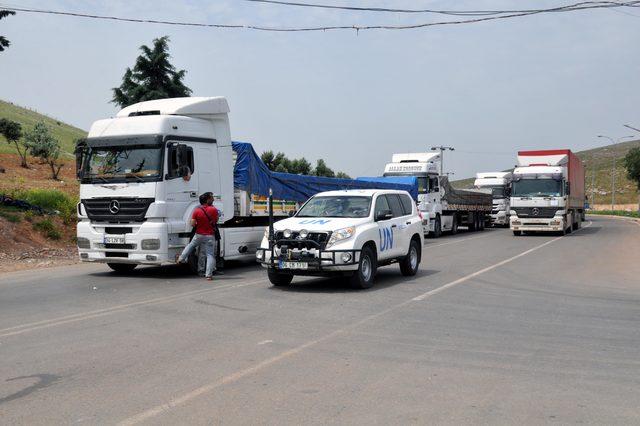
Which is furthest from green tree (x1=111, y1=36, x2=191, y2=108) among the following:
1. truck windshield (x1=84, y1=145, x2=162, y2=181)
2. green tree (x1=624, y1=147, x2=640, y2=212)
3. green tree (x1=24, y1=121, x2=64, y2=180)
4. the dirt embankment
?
green tree (x1=624, y1=147, x2=640, y2=212)

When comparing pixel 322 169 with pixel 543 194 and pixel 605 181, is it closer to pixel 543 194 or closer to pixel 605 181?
pixel 543 194

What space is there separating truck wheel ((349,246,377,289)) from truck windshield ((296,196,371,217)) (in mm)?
812

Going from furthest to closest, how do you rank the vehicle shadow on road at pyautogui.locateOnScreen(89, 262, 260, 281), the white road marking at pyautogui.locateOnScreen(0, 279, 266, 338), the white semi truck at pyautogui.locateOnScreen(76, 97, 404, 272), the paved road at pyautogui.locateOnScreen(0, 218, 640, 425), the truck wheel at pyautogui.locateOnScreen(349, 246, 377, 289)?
the vehicle shadow on road at pyautogui.locateOnScreen(89, 262, 260, 281) < the white semi truck at pyautogui.locateOnScreen(76, 97, 404, 272) < the truck wheel at pyautogui.locateOnScreen(349, 246, 377, 289) < the white road marking at pyautogui.locateOnScreen(0, 279, 266, 338) < the paved road at pyautogui.locateOnScreen(0, 218, 640, 425)

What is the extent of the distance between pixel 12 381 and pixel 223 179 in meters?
9.56

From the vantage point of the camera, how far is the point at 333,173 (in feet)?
193

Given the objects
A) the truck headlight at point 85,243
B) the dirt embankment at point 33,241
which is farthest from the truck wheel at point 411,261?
the dirt embankment at point 33,241

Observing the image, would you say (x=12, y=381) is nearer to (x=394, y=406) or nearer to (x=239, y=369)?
(x=239, y=369)

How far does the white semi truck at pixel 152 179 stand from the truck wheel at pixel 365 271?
4103 mm

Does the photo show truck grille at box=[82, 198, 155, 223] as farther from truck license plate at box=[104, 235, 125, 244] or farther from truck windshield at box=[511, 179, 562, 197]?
truck windshield at box=[511, 179, 562, 197]

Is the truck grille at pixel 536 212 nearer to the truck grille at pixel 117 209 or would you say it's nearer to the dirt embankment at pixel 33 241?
the dirt embankment at pixel 33 241

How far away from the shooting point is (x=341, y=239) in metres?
11.5

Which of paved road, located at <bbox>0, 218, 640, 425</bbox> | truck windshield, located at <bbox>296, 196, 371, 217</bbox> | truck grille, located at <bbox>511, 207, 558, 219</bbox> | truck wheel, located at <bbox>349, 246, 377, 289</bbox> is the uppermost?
truck windshield, located at <bbox>296, 196, 371, 217</bbox>

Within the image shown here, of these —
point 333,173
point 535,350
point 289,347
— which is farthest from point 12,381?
point 333,173

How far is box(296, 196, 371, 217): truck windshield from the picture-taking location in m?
12.6
